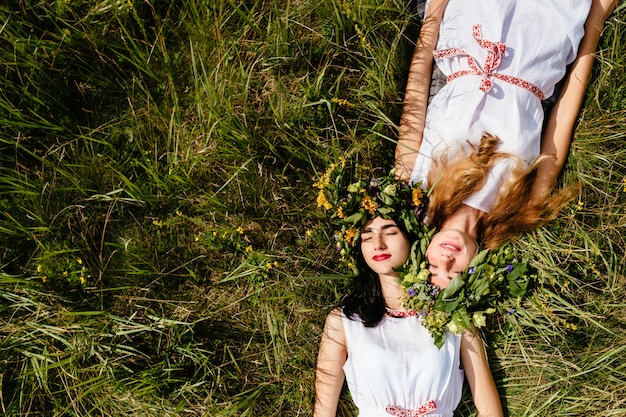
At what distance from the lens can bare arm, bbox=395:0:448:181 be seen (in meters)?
3.24

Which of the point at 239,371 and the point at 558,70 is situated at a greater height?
the point at 558,70

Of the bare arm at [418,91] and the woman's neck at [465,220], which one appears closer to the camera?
the woman's neck at [465,220]

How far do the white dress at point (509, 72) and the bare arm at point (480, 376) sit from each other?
2.73 feet

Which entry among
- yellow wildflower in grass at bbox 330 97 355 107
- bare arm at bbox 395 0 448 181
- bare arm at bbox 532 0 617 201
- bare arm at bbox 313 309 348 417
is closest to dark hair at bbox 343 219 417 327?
bare arm at bbox 313 309 348 417

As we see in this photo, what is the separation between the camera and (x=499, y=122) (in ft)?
10.1

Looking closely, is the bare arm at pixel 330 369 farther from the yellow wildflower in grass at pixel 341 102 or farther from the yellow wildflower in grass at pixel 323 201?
the yellow wildflower in grass at pixel 341 102

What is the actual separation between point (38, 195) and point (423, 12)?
277 centimetres

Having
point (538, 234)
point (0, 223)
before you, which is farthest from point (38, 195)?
point (538, 234)

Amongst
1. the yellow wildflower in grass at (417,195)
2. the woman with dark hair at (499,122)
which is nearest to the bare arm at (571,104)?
the woman with dark hair at (499,122)

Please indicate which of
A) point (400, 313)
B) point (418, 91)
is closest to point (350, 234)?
point (400, 313)

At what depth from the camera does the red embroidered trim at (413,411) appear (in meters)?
3.03

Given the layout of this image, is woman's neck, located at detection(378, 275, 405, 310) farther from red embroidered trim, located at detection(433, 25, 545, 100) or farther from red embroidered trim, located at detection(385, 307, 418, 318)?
red embroidered trim, located at detection(433, 25, 545, 100)

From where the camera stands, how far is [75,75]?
3.39 m

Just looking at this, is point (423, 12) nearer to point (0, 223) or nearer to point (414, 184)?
point (414, 184)
